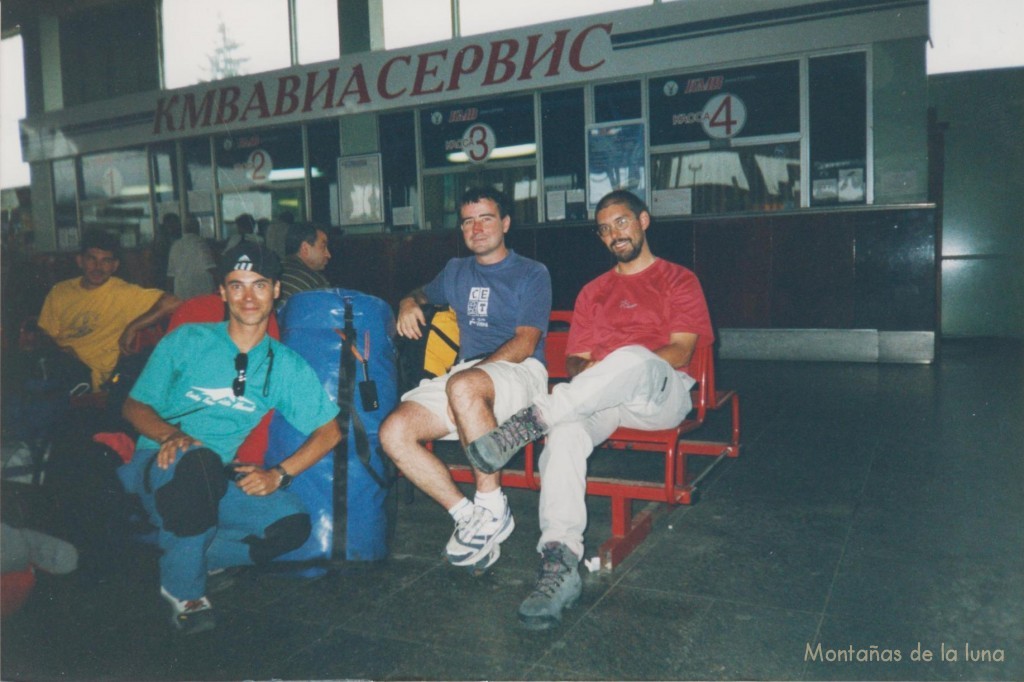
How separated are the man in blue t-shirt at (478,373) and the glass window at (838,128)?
18.3 ft

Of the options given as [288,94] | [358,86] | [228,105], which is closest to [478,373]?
[358,86]

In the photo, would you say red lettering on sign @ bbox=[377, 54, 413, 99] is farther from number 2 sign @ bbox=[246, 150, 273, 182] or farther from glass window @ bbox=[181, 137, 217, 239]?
glass window @ bbox=[181, 137, 217, 239]

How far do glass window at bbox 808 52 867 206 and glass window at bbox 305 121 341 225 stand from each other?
612cm

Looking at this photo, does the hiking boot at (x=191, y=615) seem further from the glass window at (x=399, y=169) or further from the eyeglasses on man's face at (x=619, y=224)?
the glass window at (x=399, y=169)

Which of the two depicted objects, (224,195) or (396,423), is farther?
(224,195)

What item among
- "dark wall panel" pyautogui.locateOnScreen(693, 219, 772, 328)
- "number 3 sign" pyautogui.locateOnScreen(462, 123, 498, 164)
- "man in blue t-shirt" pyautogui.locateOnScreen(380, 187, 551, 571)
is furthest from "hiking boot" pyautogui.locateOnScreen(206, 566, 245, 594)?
"number 3 sign" pyautogui.locateOnScreen(462, 123, 498, 164)

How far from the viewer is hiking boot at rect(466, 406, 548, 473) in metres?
2.43

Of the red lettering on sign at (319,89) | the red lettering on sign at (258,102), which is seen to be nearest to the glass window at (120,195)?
the red lettering on sign at (258,102)

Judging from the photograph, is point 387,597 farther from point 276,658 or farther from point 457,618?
point 276,658

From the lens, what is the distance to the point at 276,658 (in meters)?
2.11

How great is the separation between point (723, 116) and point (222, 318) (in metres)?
6.50

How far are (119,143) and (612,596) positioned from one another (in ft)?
41.5

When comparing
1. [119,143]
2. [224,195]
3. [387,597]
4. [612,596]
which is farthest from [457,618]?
[119,143]

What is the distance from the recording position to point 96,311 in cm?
379
